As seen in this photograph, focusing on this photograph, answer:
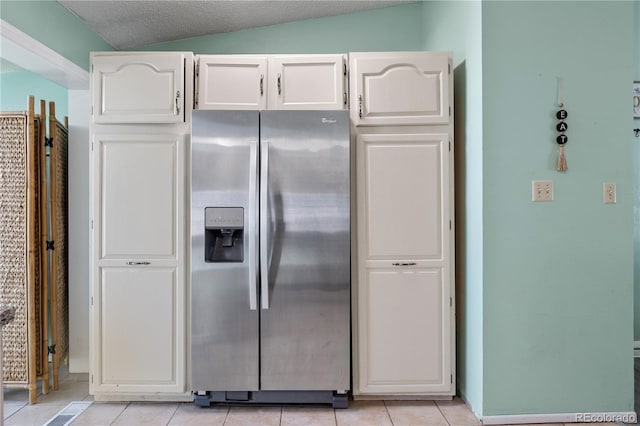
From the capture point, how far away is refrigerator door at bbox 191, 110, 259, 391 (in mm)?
2436

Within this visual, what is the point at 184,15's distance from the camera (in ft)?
9.77

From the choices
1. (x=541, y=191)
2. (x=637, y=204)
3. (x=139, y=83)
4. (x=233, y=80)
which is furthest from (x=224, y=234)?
(x=637, y=204)

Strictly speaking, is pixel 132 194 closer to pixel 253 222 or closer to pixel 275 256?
pixel 253 222

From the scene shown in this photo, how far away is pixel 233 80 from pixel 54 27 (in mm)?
1102

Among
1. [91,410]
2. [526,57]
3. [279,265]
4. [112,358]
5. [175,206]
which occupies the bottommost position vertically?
[91,410]

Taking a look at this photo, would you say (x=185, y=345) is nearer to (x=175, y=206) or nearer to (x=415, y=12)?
(x=175, y=206)

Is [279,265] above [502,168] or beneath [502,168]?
beneath

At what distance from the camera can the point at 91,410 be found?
8.29ft

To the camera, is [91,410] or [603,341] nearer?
[603,341]

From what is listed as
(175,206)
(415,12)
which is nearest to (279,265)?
(175,206)

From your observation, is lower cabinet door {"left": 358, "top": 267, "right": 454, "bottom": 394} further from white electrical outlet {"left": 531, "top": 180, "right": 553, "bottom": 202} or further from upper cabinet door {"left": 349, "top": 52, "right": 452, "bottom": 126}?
upper cabinet door {"left": 349, "top": 52, "right": 452, "bottom": 126}

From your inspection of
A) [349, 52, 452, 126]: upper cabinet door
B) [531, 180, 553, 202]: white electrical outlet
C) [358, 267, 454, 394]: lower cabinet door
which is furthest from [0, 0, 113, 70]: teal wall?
[531, 180, 553, 202]: white electrical outlet

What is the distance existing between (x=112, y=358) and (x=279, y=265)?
1.14 meters

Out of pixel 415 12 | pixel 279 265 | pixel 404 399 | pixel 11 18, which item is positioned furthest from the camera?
pixel 415 12
